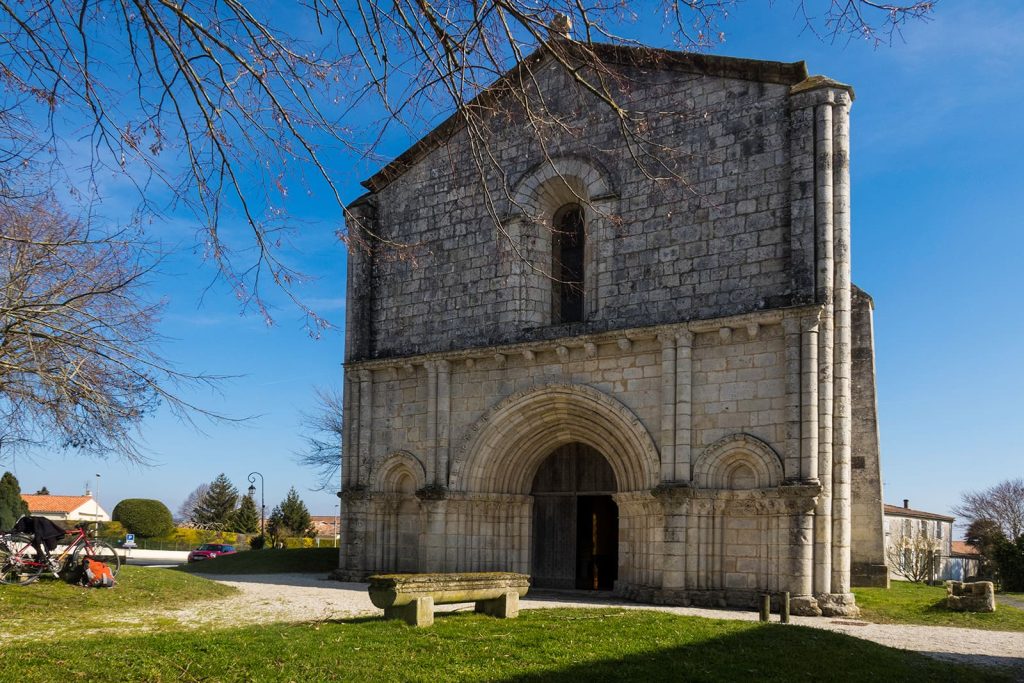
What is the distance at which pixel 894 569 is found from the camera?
31.2 metres

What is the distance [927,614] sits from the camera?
1539 cm

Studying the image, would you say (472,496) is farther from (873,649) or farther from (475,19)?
(475,19)

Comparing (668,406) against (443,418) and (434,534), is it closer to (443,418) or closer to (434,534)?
(443,418)

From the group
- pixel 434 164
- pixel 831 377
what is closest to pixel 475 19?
pixel 831 377

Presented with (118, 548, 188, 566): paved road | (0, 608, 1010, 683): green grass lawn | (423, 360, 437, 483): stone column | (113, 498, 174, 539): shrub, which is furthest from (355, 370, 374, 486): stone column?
(113, 498, 174, 539): shrub

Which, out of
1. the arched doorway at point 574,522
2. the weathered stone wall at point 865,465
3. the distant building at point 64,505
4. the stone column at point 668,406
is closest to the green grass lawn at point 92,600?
the arched doorway at point 574,522

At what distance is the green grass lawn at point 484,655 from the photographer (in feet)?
27.6

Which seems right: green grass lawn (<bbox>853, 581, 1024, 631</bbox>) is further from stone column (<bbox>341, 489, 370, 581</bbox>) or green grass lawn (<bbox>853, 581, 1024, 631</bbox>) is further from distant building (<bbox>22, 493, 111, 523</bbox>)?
distant building (<bbox>22, 493, 111, 523</bbox>)

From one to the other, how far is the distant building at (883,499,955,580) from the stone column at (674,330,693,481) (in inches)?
531

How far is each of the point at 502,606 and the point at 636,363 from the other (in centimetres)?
622

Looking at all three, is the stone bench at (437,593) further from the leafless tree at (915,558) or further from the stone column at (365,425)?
the leafless tree at (915,558)

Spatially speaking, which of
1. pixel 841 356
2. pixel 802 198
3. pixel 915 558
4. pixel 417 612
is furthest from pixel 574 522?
pixel 915 558

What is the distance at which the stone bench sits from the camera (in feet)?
37.3

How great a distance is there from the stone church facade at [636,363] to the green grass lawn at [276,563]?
4.54 metres
